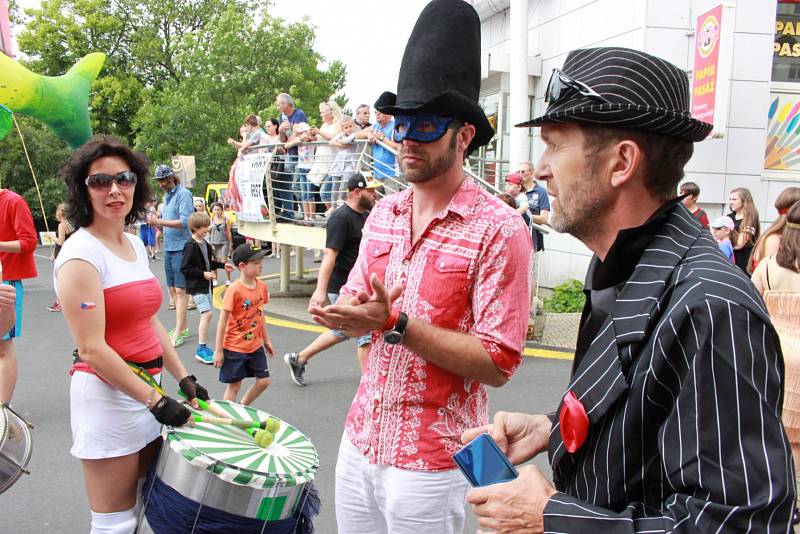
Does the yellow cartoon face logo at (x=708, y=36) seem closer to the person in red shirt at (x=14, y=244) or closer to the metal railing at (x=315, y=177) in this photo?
the metal railing at (x=315, y=177)

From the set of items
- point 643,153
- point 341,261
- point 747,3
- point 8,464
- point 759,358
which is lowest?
point 8,464

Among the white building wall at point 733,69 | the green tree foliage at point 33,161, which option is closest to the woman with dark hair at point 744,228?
the white building wall at point 733,69

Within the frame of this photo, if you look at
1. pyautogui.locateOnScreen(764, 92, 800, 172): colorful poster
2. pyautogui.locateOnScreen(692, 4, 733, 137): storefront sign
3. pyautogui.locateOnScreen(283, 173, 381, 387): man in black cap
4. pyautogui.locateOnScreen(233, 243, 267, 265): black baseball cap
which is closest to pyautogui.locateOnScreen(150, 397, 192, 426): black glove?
pyautogui.locateOnScreen(233, 243, 267, 265): black baseball cap

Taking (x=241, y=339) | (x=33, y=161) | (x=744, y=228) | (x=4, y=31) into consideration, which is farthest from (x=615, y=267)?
(x=33, y=161)

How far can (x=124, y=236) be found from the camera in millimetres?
2945

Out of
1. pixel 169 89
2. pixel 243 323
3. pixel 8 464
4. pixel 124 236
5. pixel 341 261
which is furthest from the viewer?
pixel 169 89

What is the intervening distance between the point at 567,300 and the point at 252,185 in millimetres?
5646

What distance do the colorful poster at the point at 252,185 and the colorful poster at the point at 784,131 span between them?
26.2 feet

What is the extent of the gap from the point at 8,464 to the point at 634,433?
107 inches

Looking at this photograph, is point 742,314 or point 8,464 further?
point 8,464

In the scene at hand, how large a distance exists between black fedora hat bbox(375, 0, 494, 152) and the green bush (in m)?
7.54

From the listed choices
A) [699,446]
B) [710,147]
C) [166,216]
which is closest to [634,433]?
[699,446]

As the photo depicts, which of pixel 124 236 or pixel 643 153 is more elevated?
pixel 643 153

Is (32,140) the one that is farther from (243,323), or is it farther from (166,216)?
(243,323)
